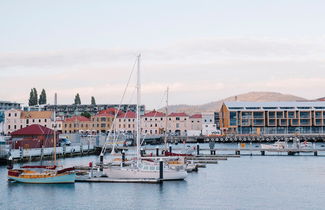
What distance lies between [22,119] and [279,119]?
8670cm

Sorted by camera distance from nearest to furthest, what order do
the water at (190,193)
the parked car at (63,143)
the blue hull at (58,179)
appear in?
the water at (190,193) → the blue hull at (58,179) → the parked car at (63,143)

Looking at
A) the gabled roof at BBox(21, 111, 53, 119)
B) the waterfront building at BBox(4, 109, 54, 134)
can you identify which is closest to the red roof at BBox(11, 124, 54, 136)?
the waterfront building at BBox(4, 109, 54, 134)

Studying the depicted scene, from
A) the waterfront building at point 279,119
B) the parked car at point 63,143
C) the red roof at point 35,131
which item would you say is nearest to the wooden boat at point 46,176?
the red roof at point 35,131

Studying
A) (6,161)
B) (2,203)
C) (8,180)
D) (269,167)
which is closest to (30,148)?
(6,161)

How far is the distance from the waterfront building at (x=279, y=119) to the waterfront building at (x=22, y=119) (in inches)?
2455

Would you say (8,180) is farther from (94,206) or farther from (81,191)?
(94,206)

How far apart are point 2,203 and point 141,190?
44.8 ft

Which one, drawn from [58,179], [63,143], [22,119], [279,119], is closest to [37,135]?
[63,143]

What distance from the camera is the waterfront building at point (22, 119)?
596 feet

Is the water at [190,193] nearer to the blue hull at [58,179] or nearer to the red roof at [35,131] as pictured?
the blue hull at [58,179]

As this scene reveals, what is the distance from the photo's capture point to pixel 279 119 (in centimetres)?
18688

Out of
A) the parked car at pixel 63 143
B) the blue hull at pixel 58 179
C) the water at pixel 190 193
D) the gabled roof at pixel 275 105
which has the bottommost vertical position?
the water at pixel 190 193

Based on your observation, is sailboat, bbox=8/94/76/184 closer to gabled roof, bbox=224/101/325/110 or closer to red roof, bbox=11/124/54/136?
red roof, bbox=11/124/54/136

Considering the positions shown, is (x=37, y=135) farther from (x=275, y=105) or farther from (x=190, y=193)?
(x=275, y=105)
